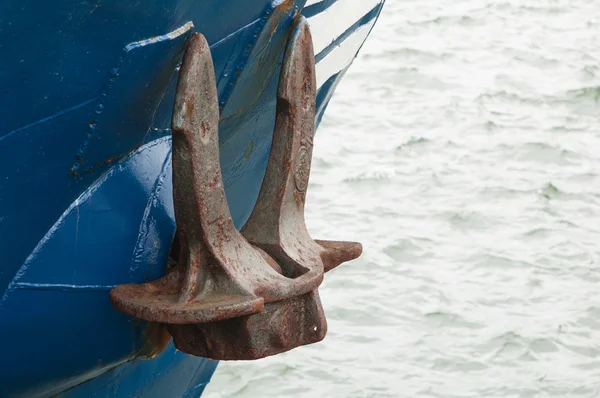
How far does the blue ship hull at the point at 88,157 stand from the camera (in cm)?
168

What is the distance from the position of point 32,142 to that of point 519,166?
6.67 metres

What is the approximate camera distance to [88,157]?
1.88 m

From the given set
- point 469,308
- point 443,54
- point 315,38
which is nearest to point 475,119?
point 443,54

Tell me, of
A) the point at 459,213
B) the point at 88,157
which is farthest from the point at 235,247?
the point at 459,213

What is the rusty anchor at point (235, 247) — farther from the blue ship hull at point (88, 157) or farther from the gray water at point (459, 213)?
the gray water at point (459, 213)

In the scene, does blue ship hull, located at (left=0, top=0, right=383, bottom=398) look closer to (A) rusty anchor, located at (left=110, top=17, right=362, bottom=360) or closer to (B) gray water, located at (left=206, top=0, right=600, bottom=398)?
(A) rusty anchor, located at (left=110, top=17, right=362, bottom=360)

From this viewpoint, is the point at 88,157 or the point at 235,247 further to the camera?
the point at 235,247

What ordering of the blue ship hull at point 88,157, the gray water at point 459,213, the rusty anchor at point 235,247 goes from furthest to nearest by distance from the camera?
the gray water at point 459,213 → the rusty anchor at point 235,247 → the blue ship hull at point 88,157

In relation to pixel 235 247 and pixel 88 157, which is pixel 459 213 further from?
pixel 88 157

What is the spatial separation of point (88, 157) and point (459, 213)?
5.43 m

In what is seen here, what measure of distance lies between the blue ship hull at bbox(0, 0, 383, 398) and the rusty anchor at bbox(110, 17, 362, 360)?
62 mm

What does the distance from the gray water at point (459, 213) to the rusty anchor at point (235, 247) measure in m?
2.67

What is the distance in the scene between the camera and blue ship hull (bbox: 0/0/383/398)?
168 cm

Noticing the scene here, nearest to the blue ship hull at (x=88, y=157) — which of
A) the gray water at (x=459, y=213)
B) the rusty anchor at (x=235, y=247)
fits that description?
the rusty anchor at (x=235, y=247)
